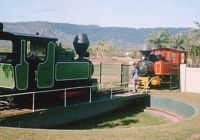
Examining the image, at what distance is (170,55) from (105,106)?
35.9 feet

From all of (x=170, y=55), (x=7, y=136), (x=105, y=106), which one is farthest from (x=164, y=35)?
(x=7, y=136)

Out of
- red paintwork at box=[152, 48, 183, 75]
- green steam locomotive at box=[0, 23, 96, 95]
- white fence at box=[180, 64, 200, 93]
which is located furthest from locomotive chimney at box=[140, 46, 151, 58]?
green steam locomotive at box=[0, 23, 96, 95]

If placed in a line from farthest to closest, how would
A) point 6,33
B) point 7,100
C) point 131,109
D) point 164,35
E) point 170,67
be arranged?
point 164,35
point 170,67
point 131,109
point 7,100
point 6,33

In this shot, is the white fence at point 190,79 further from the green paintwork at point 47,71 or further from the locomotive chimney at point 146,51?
the green paintwork at point 47,71

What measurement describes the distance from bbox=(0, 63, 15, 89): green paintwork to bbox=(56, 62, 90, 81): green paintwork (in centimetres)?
265

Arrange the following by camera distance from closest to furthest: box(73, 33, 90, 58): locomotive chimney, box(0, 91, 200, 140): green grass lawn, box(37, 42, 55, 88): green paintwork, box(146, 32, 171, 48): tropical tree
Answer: box(0, 91, 200, 140): green grass lawn, box(37, 42, 55, 88): green paintwork, box(73, 33, 90, 58): locomotive chimney, box(146, 32, 171, 48): tropical tree

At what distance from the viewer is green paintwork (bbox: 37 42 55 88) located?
16.5 meters

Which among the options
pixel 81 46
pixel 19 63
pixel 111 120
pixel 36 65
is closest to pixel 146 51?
pixel 81 46

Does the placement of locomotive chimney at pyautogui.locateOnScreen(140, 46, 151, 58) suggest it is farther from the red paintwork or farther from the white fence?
the white fence

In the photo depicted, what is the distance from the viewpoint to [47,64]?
16.8 m

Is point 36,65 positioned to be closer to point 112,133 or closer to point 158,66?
point 112,133

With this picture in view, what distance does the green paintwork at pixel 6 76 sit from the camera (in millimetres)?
15305

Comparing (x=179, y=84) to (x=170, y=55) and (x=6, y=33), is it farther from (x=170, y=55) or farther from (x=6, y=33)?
(x=6, y=33)

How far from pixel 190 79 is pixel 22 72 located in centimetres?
1516
